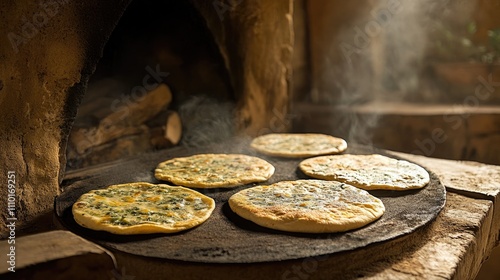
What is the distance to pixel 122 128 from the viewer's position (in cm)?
341

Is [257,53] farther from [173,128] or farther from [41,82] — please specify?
[41,82]

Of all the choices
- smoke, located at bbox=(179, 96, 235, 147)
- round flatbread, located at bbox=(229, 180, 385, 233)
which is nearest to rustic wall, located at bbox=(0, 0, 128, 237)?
round flatbread, located at bbox=(229, 180, 385, 233)

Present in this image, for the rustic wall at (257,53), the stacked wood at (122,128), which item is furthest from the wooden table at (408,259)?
the rustic wall at (257,53)

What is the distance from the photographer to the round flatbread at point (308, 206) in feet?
6.56

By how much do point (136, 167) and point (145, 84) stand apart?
981 millimetres

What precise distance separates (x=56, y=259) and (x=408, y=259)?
4.60 ft

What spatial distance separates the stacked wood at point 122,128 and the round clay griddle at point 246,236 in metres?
0.56

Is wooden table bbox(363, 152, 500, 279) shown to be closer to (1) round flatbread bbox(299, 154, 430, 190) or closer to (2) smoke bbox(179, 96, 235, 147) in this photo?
(1) round flatbread bbox(299, 154, 430, 190)

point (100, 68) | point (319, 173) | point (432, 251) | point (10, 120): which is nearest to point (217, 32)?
point (100, 68)

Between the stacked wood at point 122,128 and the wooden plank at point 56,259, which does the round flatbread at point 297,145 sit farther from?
the wooden plank at point 56,259

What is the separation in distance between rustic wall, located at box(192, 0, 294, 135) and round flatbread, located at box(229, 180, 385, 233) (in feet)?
4.77

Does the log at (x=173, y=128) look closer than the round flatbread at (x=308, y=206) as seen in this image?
No

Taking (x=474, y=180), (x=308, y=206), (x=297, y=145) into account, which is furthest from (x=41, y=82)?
(x=474, y=180)

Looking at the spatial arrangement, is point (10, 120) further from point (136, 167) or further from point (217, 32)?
point (217, 32)
